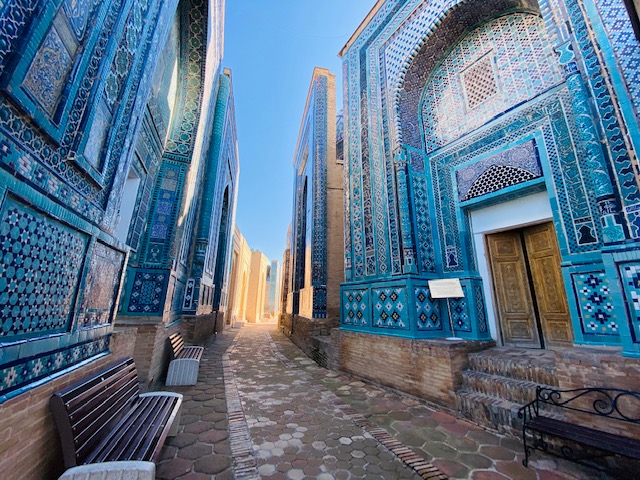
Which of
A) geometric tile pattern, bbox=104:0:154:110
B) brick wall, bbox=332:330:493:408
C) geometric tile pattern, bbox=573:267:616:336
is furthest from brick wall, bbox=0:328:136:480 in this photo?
geometric tile pattern, bbox=573:267:616:336

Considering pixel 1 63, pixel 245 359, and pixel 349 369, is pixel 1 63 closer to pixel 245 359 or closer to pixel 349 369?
pixel 349 369

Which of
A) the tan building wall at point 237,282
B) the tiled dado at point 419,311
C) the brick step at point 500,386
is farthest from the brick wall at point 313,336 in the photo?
the tan building wall at point 237,282

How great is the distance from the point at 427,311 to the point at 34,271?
15.1ft

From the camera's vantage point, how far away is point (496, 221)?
4.46 metres

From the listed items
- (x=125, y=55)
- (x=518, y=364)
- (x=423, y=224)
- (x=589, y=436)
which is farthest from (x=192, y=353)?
(x=589, y=436)

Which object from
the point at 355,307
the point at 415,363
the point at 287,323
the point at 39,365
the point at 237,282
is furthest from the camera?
the point at 237,282

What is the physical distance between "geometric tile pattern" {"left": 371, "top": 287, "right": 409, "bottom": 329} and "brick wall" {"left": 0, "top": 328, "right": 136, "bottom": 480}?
4.01m

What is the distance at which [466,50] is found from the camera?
5.27 meters

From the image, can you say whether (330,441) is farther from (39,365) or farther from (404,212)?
(404,212)

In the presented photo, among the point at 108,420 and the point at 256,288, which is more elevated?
the point at 256,288

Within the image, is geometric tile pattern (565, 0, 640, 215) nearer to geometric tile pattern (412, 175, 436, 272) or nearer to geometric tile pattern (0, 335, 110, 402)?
geometric tile pattern (412, 175, 436, 272)

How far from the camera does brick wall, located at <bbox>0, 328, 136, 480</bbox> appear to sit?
4.39 feet

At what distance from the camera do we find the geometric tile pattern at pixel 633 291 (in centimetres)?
238

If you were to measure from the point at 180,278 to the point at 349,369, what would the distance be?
4.23 m
